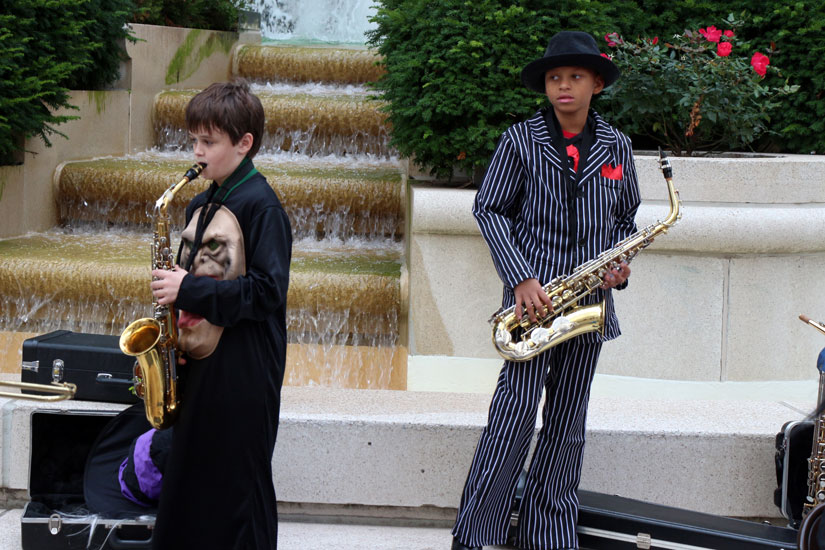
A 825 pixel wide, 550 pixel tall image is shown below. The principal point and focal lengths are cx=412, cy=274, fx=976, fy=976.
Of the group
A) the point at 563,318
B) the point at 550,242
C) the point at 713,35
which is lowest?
the point at 563,318

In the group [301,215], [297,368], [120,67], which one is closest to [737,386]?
[297,368]

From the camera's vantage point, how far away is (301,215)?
7.37 meters

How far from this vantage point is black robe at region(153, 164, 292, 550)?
295 cm

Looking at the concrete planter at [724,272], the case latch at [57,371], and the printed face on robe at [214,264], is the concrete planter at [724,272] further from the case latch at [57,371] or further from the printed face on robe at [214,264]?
the printed face on robe at [214,264]

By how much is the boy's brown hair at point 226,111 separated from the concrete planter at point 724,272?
262cm

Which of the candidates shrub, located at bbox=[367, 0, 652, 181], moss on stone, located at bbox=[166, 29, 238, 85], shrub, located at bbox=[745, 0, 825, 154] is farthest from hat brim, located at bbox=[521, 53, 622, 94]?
moss on stone, located at bbox=[166, 29, 238, 85]

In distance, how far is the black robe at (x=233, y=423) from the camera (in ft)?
9.66

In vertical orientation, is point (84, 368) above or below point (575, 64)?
below

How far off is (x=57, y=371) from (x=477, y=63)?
9.67 ft

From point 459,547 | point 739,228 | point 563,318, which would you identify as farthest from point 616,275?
point 739,228

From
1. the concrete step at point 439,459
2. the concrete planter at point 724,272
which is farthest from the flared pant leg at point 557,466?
the concrete planter at point 724,272

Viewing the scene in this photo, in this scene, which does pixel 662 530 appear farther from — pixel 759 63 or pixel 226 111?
pixel 759 63

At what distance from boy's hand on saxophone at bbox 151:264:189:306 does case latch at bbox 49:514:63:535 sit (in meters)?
1.22

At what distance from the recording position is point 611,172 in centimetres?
343
